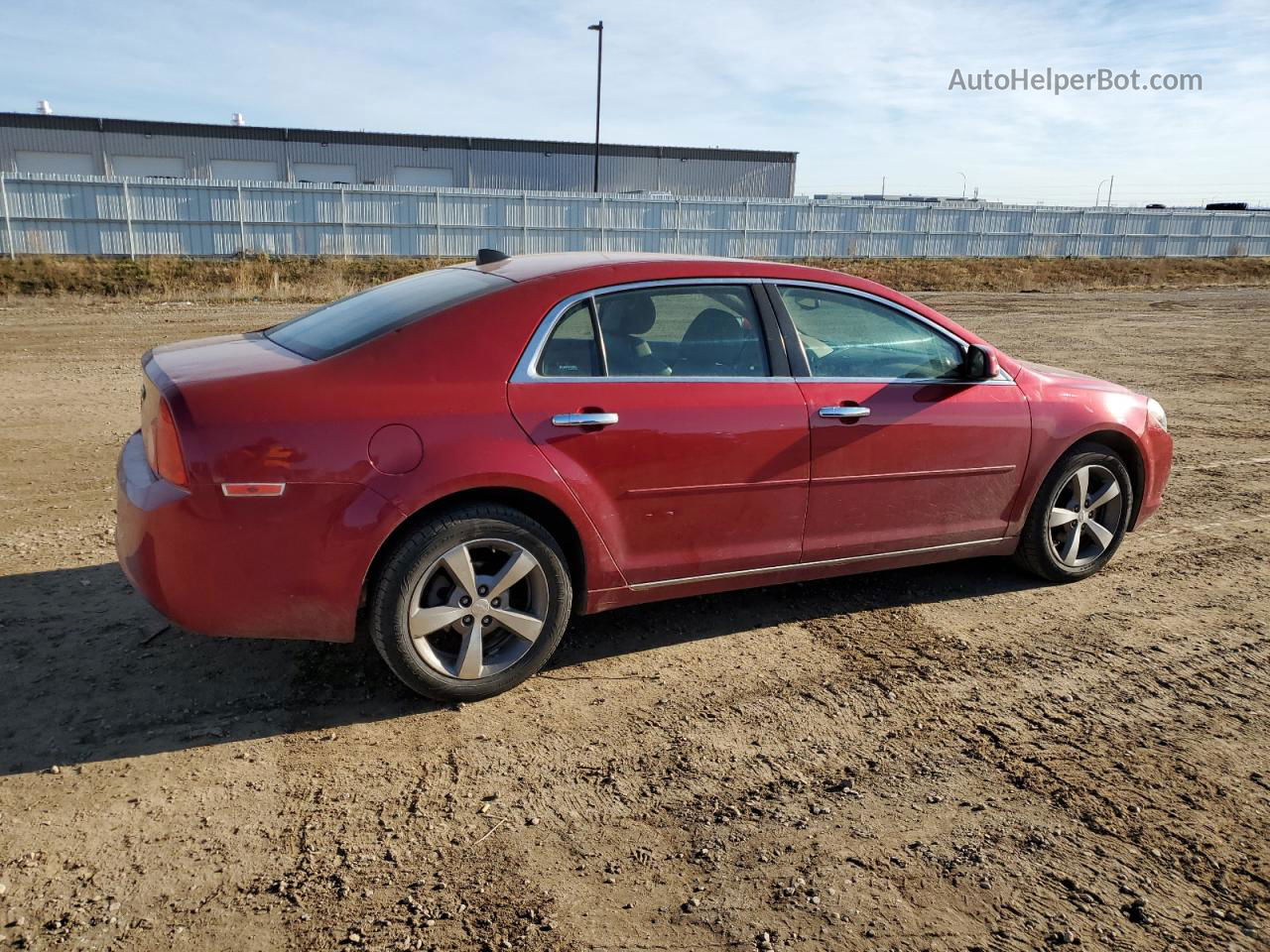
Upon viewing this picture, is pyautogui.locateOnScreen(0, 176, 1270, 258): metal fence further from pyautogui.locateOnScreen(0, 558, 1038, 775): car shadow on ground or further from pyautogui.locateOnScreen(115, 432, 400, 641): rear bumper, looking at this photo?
pyautogui.locateOnScreen(115, 432, 400, 641): rear bumper

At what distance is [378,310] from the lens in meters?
4.09

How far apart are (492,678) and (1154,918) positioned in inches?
90.4

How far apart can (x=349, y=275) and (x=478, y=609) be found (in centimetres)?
2414

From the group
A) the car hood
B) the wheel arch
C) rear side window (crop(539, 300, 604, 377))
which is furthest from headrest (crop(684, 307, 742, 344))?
the car hood

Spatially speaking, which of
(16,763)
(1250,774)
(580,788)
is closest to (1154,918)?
(1250,774)

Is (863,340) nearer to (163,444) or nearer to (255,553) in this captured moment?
(255,553)

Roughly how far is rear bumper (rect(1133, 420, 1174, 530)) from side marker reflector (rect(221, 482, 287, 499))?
435 centimetres

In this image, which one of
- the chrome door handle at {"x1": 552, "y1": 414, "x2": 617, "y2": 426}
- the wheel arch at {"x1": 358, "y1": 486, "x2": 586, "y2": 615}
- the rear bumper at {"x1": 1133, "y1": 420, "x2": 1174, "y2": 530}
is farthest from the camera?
the rear bumper at {"x1": 1133, "y1": 420, "x2": 1174, "y2": 530}

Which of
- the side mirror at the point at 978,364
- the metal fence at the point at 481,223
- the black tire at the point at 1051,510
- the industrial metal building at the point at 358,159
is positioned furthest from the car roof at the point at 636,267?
the industrial metal building at the point at 358,159

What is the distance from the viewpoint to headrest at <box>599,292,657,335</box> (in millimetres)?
3977

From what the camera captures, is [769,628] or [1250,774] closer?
[1250,774]

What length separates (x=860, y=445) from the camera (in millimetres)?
4379

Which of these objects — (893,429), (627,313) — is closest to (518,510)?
(627,313)

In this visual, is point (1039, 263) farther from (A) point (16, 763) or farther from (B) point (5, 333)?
(A) point (16, 763)
